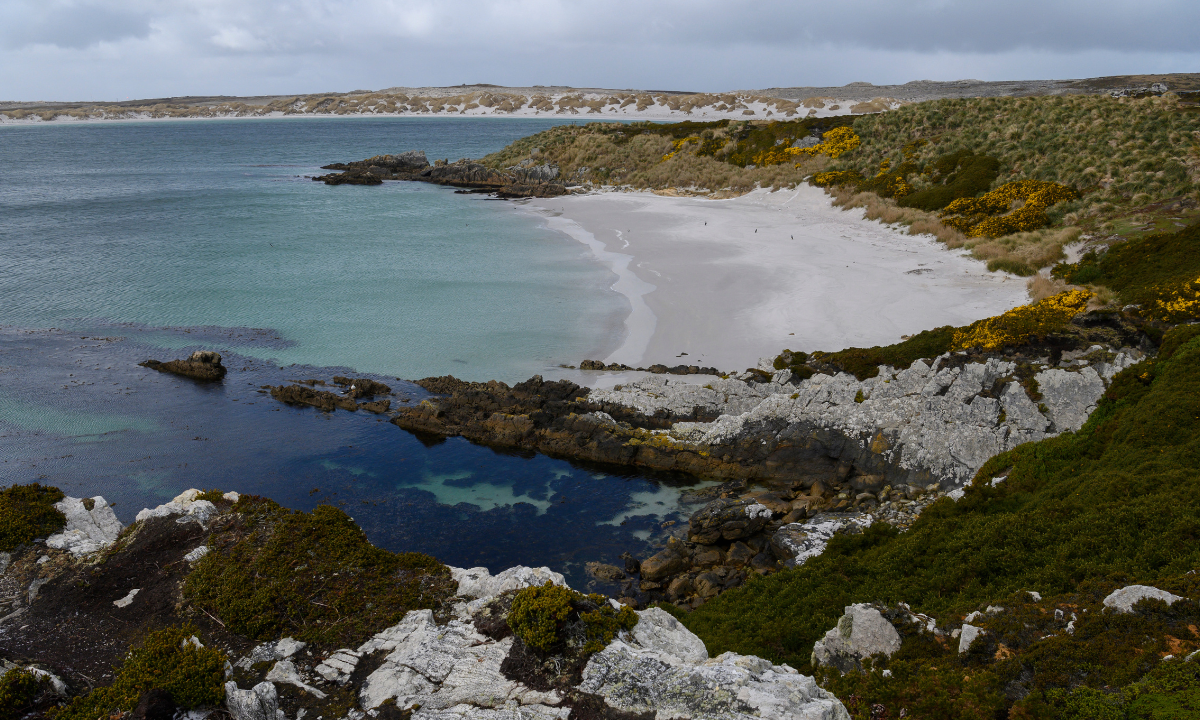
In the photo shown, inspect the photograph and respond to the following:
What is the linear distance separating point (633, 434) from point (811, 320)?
40.1 ft

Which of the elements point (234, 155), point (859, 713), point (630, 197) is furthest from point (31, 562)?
point (234, 155)

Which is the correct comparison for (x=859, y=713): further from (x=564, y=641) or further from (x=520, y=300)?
(x=520, y=300)

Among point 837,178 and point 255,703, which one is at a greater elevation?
point 837,178

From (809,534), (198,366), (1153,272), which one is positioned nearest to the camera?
(809,534)

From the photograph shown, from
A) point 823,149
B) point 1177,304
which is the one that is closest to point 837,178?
point 823,149

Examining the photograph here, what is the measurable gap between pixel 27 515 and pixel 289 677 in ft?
22.8

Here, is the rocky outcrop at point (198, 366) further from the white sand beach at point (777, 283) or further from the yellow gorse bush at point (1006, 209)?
the yellow gorse bush at point (1006, 209)

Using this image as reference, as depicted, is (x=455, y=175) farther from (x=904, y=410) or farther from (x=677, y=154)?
(x=904, y=410)

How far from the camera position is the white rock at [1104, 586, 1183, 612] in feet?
25.2

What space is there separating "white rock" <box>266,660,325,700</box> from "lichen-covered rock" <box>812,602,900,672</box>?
22.4ft

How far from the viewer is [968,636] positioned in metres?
8.38

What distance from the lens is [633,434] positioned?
22484mm

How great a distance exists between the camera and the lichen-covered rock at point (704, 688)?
7172 mm

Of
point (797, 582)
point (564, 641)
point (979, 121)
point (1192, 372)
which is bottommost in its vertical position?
point (797, 582)
